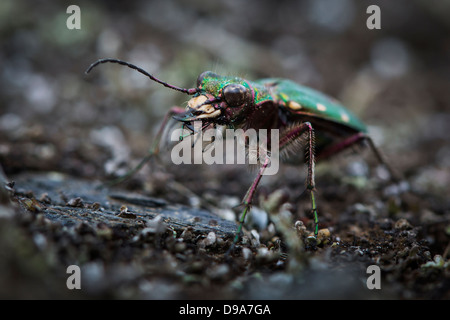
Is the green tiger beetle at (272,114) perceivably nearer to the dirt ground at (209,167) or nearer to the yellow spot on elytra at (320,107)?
the yellow spot on elytra at (320,107)

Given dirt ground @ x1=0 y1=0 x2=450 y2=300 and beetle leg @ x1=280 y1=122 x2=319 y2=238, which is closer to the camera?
dirt ground @ x1=0 y1=0 x2=450 y2=300

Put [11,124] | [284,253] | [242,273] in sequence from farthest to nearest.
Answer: [11,124], [284,253], [242,273]

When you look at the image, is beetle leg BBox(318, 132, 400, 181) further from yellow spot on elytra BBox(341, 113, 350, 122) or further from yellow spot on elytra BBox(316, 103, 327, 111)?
yellow spot on elytra BBox(316, 103, 327, 111)

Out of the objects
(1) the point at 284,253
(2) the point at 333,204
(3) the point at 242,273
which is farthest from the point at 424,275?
(2) the point at 333,204

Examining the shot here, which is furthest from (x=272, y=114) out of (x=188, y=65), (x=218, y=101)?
(x=188, y=65)

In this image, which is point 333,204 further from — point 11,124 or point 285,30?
point 285,30

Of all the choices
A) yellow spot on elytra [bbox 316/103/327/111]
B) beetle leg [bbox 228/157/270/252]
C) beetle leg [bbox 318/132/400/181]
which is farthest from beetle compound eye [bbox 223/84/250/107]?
beetle leg [bbox 318/132/400/181]
